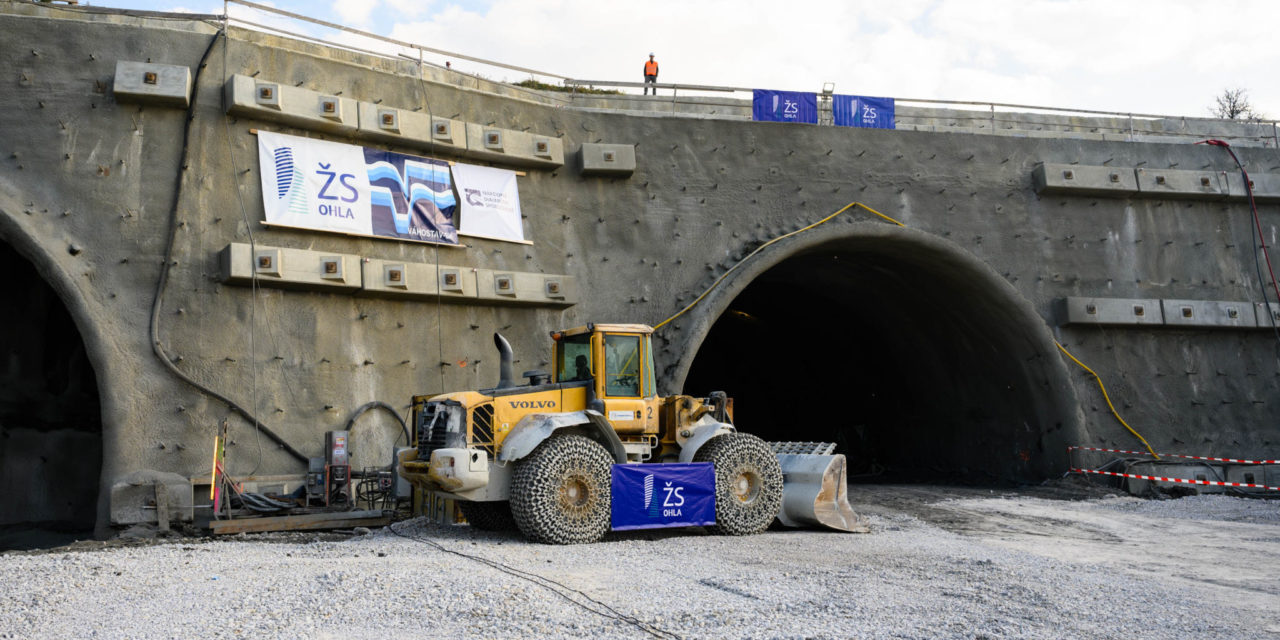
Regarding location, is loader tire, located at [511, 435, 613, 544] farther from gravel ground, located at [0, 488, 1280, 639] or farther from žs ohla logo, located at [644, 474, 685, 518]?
žs ohla logo, located at [644, 474, 685, 518]

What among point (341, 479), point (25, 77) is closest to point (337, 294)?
point (341, 479)

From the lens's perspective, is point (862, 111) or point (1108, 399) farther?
point (862, 111)

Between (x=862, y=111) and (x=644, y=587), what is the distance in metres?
15.4

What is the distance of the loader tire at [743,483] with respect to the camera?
1248 centimetres

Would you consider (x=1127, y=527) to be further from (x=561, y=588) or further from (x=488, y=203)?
(x=488, y=203)

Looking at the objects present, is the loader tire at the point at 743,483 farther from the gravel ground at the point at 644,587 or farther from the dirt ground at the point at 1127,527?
the dirt ground at the point at 1127,527

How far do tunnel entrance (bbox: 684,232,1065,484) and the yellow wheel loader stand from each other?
8.14 metres

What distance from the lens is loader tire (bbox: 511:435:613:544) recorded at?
1113 centimetres

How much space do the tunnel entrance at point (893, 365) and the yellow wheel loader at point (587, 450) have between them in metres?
8.14

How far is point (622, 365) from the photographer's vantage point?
1258 cm

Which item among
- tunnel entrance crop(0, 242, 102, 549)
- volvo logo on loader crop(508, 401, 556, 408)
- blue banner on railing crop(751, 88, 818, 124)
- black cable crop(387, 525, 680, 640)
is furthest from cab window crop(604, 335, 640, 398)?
tunnel entrance crop(0, 242, 102, 549)

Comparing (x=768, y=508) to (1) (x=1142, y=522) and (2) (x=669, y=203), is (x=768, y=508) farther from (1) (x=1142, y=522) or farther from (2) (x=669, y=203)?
(2) (x=669, y=203)

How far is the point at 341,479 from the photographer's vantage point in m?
14.6

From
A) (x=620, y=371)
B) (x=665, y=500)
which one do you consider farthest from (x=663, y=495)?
(x=620, y=371)
